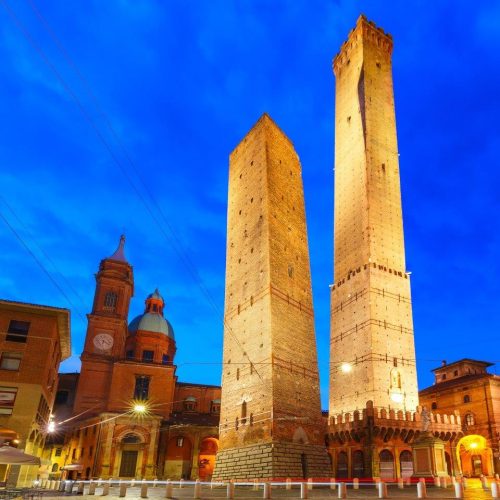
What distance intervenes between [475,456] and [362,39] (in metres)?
42.1

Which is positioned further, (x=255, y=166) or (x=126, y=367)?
(x=126, y=367)

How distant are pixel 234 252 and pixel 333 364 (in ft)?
44.3

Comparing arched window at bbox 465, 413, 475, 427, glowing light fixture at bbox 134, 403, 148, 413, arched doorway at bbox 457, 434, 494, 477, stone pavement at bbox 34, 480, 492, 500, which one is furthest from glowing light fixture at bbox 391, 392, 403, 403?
glowing light fixture at bbox 134, 403, 148, 413

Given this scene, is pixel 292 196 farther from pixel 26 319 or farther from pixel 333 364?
pixel 26 319

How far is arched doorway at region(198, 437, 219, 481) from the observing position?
48344 mm

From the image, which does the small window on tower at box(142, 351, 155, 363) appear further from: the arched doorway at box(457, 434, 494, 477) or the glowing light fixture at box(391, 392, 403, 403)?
the arched doorway at box(457, 434, 494, 477)

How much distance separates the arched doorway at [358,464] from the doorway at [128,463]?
760 inches

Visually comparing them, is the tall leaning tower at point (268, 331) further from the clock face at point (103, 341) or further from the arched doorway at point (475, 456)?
the clock face at point (103, 341)

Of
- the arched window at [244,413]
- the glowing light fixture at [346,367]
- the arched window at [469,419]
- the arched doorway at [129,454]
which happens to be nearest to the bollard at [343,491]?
the arched window at [244,413]

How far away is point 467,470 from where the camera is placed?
1682 inches

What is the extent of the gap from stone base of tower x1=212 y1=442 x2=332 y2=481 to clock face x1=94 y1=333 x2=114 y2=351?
24.5 meters

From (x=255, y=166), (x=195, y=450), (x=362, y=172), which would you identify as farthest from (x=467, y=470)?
(x=255, y=166)

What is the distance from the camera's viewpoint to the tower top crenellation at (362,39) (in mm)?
51031

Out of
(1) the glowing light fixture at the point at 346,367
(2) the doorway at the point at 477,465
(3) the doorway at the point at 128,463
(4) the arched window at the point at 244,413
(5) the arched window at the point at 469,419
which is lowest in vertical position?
(3) the doorway at the point at 128,463
